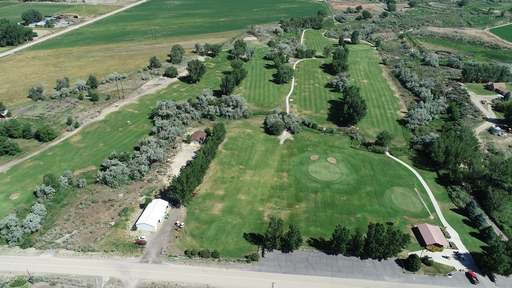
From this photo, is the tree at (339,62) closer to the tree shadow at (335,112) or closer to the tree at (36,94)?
the tree shadow at (335,112)

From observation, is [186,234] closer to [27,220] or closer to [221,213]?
[221,213]

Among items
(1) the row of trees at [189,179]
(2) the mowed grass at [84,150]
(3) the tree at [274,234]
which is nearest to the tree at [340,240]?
(3) the tree at [274,234]

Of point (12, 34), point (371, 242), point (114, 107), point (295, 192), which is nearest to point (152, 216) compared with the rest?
point (295, 192)

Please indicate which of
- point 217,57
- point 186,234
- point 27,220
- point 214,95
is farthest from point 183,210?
point 217,57

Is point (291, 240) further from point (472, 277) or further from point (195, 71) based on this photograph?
A: point (195, 71)

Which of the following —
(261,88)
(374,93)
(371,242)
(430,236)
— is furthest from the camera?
(261,88)
